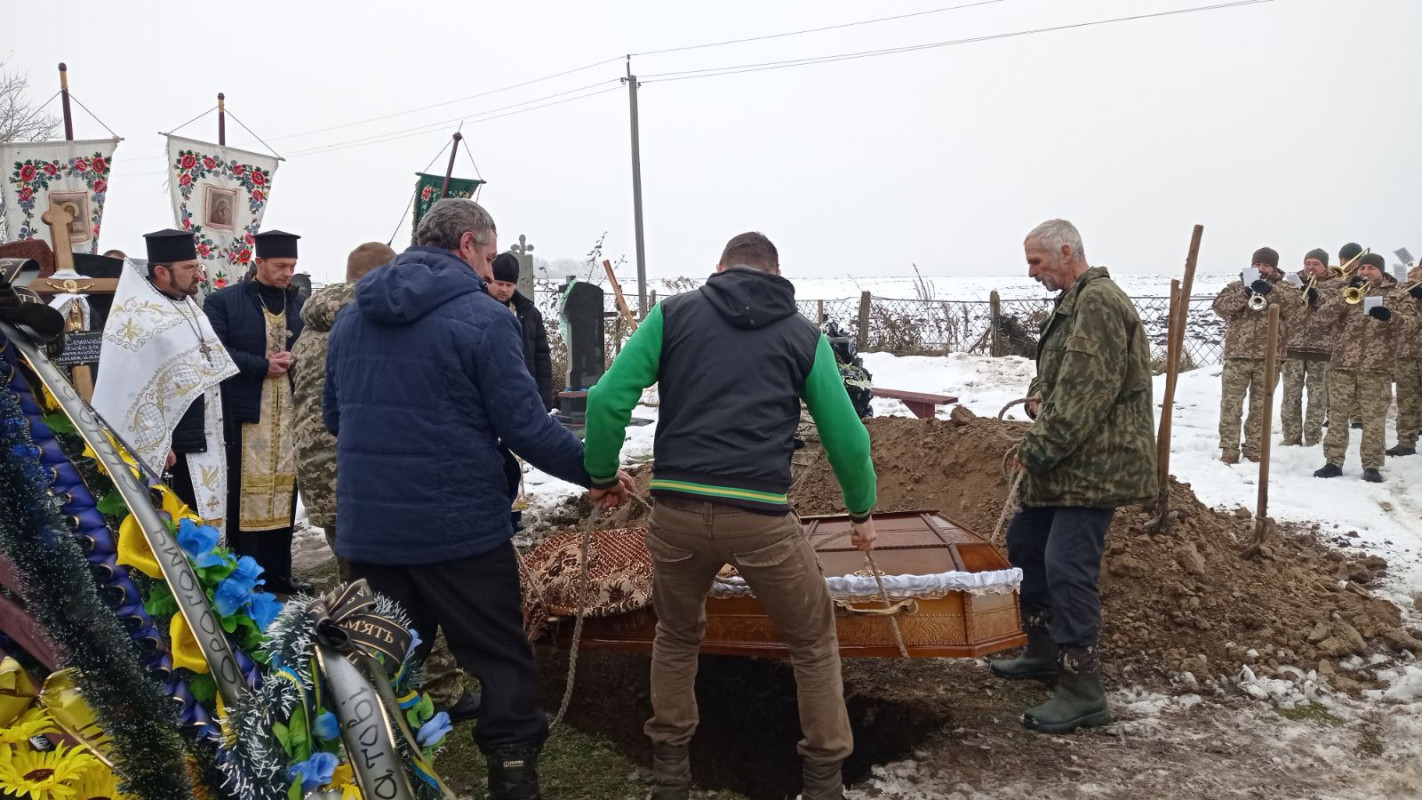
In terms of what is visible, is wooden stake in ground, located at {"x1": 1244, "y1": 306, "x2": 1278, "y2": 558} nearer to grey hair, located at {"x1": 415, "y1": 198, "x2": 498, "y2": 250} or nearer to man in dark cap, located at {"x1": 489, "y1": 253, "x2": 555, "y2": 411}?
man in dark cap, located at {"x1": 489, "y1": 253, "x2": 555, "y2": 411}

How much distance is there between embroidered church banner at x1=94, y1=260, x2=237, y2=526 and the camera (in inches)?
165

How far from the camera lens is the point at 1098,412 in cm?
360

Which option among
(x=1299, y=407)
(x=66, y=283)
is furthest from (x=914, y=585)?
(x=1299, y=407)

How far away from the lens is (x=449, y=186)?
272 inches

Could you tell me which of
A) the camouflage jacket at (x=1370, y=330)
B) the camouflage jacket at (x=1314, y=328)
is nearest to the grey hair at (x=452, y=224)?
the camouflage jacket at (x=1370, y=330)

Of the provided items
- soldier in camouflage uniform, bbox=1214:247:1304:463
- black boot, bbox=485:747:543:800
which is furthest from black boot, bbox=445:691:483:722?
soldier in camouflage uniform, bbox=1214:247:1304:463

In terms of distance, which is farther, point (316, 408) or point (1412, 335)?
point (1412, 335)

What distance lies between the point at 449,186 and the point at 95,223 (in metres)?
2.56

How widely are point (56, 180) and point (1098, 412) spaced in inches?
271

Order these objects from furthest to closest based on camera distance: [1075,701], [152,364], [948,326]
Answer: [948,326]
[152,364]
[1075,701]

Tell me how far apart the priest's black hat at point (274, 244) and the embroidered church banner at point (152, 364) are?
0.45m

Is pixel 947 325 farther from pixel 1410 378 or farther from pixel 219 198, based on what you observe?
pixel 219 198

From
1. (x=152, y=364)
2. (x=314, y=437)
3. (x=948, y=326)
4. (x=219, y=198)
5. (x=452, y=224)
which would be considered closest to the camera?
(x=452, y=224)

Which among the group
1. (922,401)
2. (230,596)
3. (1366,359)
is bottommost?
(922,401)
